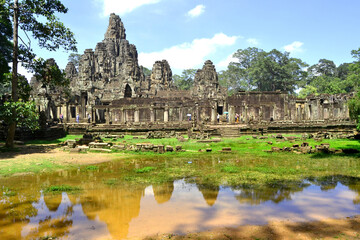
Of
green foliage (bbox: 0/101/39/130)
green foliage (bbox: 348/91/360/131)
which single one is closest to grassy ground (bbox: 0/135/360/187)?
green foliage (bbox: 0/101/39/130)

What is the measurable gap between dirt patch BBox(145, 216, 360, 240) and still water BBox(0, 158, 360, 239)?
0.74 feet

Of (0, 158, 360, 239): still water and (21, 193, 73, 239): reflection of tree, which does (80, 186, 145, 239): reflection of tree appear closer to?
(0, 158, 360, 239): still water

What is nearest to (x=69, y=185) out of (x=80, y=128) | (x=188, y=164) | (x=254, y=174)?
(x=188, y=164)

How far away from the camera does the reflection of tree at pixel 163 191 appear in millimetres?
6144

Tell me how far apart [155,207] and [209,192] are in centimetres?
165

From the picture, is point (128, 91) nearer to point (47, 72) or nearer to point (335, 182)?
point (47, 72)

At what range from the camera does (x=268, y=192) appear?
645 centimetres

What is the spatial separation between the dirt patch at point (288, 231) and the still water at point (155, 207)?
224 mm

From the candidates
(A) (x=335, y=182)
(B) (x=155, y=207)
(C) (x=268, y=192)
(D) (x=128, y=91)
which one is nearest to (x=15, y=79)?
(B) (x=155, y=207)

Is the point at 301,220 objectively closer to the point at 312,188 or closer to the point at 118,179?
the point at 312,188

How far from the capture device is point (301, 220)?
15.6ft

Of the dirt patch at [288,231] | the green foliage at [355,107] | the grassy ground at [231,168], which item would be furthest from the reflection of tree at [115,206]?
the green foliage at [355,107]

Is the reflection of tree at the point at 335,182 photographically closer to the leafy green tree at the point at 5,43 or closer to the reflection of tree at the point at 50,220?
the reflection of tree at the point at 50,220

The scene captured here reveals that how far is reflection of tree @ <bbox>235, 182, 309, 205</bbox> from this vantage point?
5.92 m
